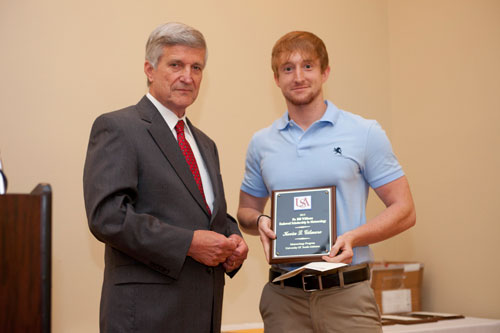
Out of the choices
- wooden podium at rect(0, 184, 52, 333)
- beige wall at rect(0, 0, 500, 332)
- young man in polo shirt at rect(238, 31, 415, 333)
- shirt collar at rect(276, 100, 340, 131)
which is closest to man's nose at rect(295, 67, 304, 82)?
young man in polo shirt at rect(238, 31, 415, 333)

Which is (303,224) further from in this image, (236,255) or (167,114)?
(167,114)

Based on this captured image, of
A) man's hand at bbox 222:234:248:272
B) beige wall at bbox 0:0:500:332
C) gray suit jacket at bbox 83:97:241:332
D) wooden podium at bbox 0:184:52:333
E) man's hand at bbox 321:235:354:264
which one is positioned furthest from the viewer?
beige wall at bbox 0:0:500:332

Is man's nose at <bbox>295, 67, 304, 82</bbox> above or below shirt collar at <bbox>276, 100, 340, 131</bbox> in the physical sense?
above

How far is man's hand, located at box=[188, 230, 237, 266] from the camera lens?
6.70 feet

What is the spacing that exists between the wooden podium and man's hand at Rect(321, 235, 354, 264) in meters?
1.22

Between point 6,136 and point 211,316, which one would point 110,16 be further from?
point 211,316

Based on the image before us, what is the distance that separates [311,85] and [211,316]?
1036 millimetres

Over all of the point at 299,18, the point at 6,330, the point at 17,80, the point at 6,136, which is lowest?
the point at 6,330

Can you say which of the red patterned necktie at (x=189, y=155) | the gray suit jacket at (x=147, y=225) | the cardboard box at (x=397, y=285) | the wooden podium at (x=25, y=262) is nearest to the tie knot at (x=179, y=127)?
the red patterned necktie at (x=189, y=155)

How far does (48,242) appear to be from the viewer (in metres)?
1.14

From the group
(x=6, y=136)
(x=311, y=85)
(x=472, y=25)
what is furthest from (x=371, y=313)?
(x=472, y=25)

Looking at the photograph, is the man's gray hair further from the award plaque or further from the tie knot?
the award plaque

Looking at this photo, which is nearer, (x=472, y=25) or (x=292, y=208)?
(x=292, y=208)

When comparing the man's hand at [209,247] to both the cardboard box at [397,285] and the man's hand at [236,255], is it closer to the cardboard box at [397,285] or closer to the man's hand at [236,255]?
the man's hand at [236,255]
